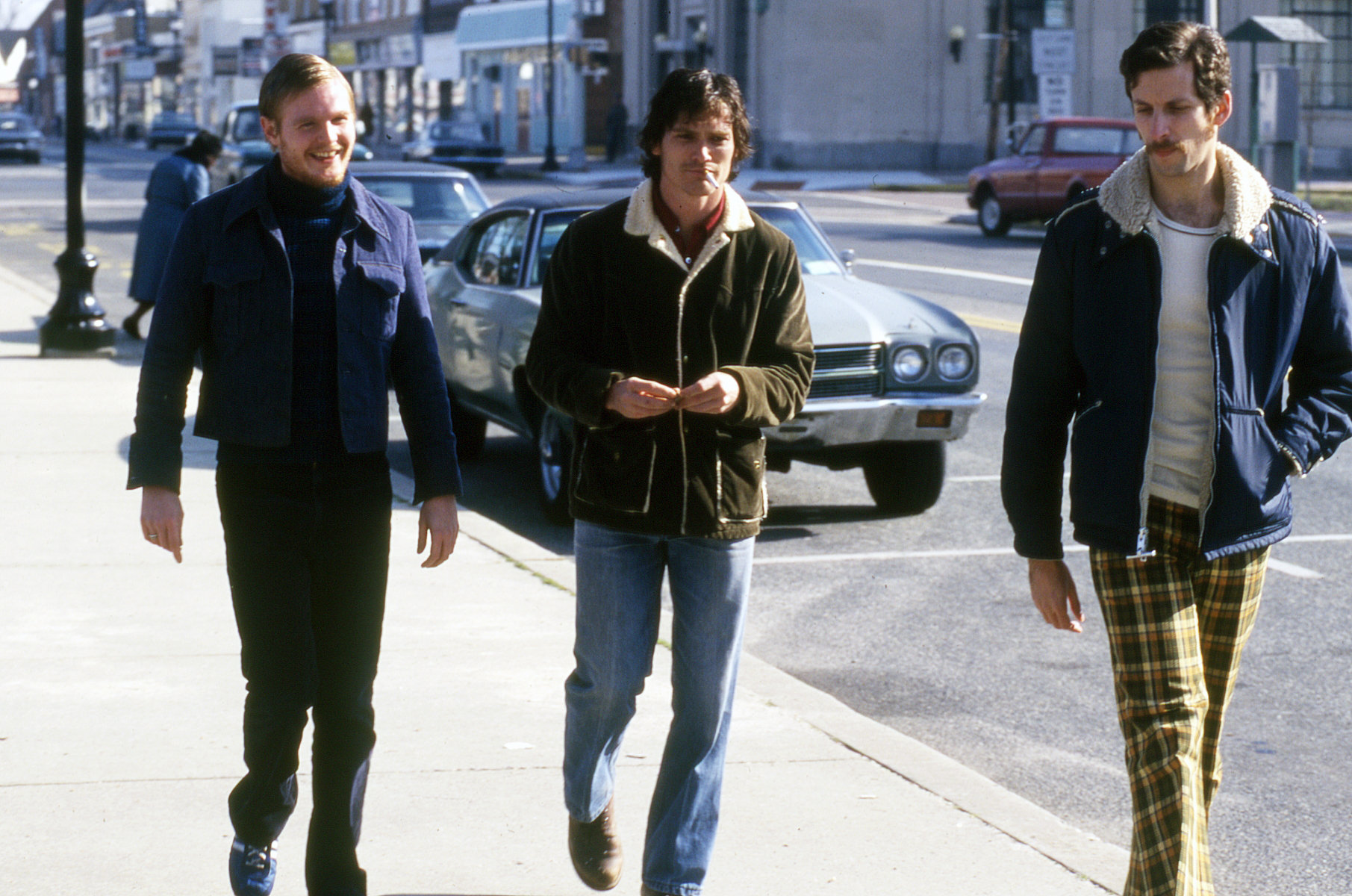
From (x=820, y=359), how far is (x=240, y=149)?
20.4m

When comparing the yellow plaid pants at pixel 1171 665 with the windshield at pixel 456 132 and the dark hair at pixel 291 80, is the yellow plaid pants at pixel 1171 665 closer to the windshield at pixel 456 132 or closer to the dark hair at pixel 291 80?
the dark hair at pixel 291 80

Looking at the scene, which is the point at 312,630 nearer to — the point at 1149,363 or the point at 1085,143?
the point at 1149,363

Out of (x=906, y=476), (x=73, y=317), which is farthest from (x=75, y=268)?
(x=906, y=476)

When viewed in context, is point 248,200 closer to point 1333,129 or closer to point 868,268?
point 868,268

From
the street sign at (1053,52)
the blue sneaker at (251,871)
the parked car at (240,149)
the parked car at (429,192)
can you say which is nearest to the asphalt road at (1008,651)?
the blue sneaker at (251,871)

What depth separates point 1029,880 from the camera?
4.07 metres

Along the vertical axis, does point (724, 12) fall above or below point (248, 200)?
above

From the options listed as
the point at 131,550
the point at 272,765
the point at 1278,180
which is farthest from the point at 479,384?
the point at 1278,180

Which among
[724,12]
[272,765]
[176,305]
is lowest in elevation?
[272,765]

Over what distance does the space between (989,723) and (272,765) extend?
2643mm

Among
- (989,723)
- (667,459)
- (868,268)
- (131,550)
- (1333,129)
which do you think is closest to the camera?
(667,459)

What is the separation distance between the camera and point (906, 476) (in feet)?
29.9

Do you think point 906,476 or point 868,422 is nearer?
point 868,422

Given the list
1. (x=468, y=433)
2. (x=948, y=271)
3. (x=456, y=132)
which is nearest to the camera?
(x=468, y=433)
